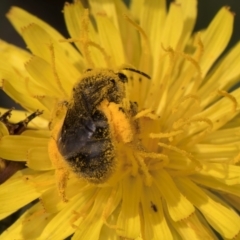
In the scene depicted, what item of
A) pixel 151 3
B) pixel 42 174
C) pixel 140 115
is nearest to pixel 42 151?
pixel 42 174

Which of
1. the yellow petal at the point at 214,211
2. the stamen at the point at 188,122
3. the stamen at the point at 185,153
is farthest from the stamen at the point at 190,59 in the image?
the yellow petal at the point at 214,211

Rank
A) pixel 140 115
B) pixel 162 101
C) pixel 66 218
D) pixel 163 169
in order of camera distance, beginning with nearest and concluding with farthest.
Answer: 1. pixel 140 115
2. pixel 66 218
3. pixel 163 169
4. pixel 162 101

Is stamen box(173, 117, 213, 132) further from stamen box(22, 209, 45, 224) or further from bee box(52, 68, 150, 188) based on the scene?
stamen box(22, 209, 45, 224)

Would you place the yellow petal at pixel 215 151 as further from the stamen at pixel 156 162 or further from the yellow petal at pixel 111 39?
the yellow petal at pixel 111 39

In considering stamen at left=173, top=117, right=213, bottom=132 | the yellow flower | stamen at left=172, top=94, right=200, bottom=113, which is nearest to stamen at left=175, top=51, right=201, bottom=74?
the yellow flower

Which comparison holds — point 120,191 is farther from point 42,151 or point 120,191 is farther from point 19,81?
point 19,81

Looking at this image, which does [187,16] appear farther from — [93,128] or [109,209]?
[93,128]

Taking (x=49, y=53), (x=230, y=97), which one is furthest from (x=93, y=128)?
(x=49, y=53)
